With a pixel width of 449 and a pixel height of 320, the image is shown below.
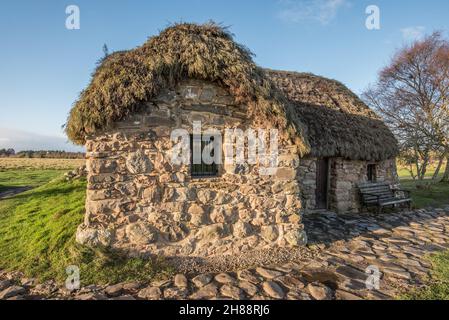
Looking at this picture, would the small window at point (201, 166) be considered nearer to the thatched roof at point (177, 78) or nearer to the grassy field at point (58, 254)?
the thatched roof at point (177, 78)

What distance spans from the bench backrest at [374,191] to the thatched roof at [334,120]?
106cm

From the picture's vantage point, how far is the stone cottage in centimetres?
471

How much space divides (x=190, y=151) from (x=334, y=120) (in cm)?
685

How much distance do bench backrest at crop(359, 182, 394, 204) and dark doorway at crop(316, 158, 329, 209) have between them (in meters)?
1.35

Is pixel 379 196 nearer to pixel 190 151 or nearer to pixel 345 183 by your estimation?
pixel 345 183

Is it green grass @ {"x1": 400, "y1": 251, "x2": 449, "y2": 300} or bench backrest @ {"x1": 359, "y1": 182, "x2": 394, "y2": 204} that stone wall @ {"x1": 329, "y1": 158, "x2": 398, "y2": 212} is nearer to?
bench backrest @ {"x1": 359, "y1": 182, "x2": 394, "y2": 204}

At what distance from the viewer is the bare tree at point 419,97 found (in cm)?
1559

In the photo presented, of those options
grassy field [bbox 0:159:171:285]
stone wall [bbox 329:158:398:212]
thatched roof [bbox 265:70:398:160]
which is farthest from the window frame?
stone wall [bbox 329:158:398:212]

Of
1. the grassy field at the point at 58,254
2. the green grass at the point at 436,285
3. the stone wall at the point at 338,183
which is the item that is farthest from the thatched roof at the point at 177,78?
the stone wall at the point at 338,183

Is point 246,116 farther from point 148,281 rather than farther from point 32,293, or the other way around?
point 32,293

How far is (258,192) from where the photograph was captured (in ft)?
17.8

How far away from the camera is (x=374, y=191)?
9812 millimetres

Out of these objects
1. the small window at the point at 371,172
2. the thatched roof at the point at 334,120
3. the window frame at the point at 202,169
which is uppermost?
the thatched roof at the point at 334,120
